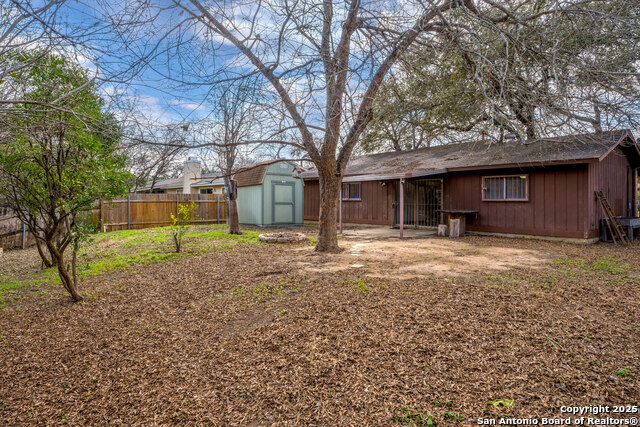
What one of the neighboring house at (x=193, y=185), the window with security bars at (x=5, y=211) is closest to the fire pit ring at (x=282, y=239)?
the window with security bars at (x=5, y=211)

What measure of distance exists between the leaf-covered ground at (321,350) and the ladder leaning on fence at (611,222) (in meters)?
4.85

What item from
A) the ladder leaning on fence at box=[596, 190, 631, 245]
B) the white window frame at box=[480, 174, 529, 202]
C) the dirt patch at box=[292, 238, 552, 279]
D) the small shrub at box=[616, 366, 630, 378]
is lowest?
the small shrub at box=[616, 366, 630, 378]

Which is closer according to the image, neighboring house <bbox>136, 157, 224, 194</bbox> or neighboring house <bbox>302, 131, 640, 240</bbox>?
neighboring house <bbox>302, 131, 640, 240</bbox>

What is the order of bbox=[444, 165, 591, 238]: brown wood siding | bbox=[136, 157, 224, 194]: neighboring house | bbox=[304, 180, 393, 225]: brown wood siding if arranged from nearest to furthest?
bbox=[444, 165, 591, 238]: brown wood siding
bbox=[304, 180, 393, 225]: brown wood siding
bbox=[136, 157, 224, 194]: neighboring house

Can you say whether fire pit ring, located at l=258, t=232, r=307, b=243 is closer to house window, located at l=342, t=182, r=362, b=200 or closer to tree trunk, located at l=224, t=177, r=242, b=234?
tree trunk, located at l=224, t=177, r=242, b=234

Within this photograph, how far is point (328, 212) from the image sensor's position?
709 cm

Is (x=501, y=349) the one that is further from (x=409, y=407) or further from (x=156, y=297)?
(x=156, y=297)

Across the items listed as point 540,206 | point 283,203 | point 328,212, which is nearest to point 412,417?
point 328,212

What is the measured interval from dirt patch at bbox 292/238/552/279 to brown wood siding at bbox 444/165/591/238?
184cm

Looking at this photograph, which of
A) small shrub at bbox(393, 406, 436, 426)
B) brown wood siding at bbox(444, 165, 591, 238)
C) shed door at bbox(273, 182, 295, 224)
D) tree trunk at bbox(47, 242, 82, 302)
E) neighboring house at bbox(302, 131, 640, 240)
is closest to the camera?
small shrub at bbox(393, 406, 436, 426)

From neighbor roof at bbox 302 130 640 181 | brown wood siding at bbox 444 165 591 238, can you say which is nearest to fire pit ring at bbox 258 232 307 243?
neighbor roof at bbox 302 130 640 181

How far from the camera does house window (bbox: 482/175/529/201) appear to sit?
967 cm

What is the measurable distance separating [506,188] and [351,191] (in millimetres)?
6051

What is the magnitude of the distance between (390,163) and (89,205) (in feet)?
35.2
